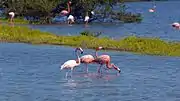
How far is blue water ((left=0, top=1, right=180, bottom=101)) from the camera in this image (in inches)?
578

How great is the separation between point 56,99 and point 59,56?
28.0 feet

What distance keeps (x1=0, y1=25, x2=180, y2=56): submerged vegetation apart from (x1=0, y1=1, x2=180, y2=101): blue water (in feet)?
3.22

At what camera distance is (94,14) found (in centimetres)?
4306

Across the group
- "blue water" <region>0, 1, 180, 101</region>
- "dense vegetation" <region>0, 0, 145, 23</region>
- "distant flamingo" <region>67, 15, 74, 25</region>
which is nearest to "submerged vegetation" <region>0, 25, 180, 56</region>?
"blue water" <region>0, 1, 180, 101</region>

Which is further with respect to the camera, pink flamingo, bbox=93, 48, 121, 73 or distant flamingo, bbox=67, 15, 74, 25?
distant flamingo, bbox=67, 15, 74, 25

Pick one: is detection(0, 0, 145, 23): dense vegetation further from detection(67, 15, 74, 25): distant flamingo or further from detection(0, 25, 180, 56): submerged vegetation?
detection(0, 25, 180, 56): submerged vegetation

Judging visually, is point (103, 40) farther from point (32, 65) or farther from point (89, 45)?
point (32, 65)

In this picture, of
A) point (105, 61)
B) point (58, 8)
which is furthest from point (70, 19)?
point (105, 61)

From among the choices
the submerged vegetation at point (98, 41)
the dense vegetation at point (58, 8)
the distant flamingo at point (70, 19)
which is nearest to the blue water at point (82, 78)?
the submerged vegetation at point (98, 41)

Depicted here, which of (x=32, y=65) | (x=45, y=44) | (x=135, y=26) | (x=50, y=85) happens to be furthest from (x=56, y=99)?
(x=135, y=26)

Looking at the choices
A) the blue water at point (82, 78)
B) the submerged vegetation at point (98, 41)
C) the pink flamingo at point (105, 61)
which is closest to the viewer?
the blue water at point (82, 78)

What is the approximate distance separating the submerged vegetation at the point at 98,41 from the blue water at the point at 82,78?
982 mm

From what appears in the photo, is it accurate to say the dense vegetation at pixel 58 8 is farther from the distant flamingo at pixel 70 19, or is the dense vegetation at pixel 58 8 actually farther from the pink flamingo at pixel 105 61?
the pink flamingo at pixel 105 61

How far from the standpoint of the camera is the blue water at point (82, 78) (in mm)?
14680
